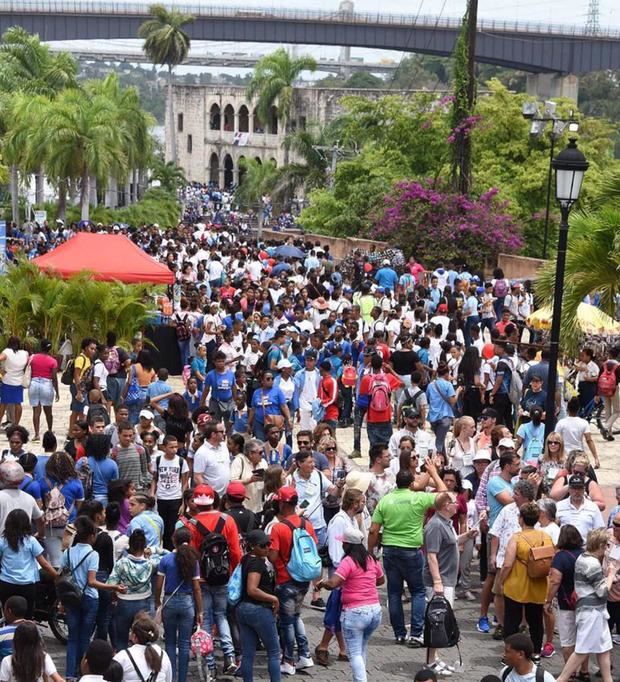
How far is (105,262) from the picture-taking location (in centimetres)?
2328

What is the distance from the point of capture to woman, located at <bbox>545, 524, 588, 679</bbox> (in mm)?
10008

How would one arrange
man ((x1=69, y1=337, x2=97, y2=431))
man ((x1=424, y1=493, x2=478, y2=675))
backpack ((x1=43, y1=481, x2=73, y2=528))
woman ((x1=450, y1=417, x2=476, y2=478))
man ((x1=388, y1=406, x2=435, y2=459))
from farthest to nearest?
1. man ((x1=69, y1=337, x2=97, y2=431))
2. man ((x1=388, y1=406, x2=435, y2=459))
3. woman ((x1=450, y1=417, x2=476, y2=478))
4. backpack ((x1=43, y1=481, x2=73, y2=528))
5. man ((x1=424, y1=493, x2=478, y2=675))

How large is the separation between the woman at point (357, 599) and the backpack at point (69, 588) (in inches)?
65.2

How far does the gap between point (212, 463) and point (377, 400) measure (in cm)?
A: 390

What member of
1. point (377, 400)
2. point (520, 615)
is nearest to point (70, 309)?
point (377, 400)

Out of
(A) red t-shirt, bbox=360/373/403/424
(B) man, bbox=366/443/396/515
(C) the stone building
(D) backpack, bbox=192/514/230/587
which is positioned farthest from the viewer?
(C) the stone building

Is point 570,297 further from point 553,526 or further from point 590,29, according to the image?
point 590,29

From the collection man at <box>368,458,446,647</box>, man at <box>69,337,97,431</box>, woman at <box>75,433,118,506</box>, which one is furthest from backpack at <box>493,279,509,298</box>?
man at <box>368,458,446,647</box>

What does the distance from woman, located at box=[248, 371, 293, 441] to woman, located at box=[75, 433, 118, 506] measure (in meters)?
3.68

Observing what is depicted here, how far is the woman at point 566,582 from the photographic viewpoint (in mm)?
10008

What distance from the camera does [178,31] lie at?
8869 cm

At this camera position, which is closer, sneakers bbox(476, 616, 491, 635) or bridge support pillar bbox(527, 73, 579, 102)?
sneakers bbox(476, 616, 491, 635)

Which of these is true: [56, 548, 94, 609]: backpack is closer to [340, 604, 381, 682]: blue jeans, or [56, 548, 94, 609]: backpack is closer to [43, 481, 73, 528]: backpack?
[43, 481, 73, 528]: backpack

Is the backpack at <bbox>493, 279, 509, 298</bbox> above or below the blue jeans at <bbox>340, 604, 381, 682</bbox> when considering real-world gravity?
below
